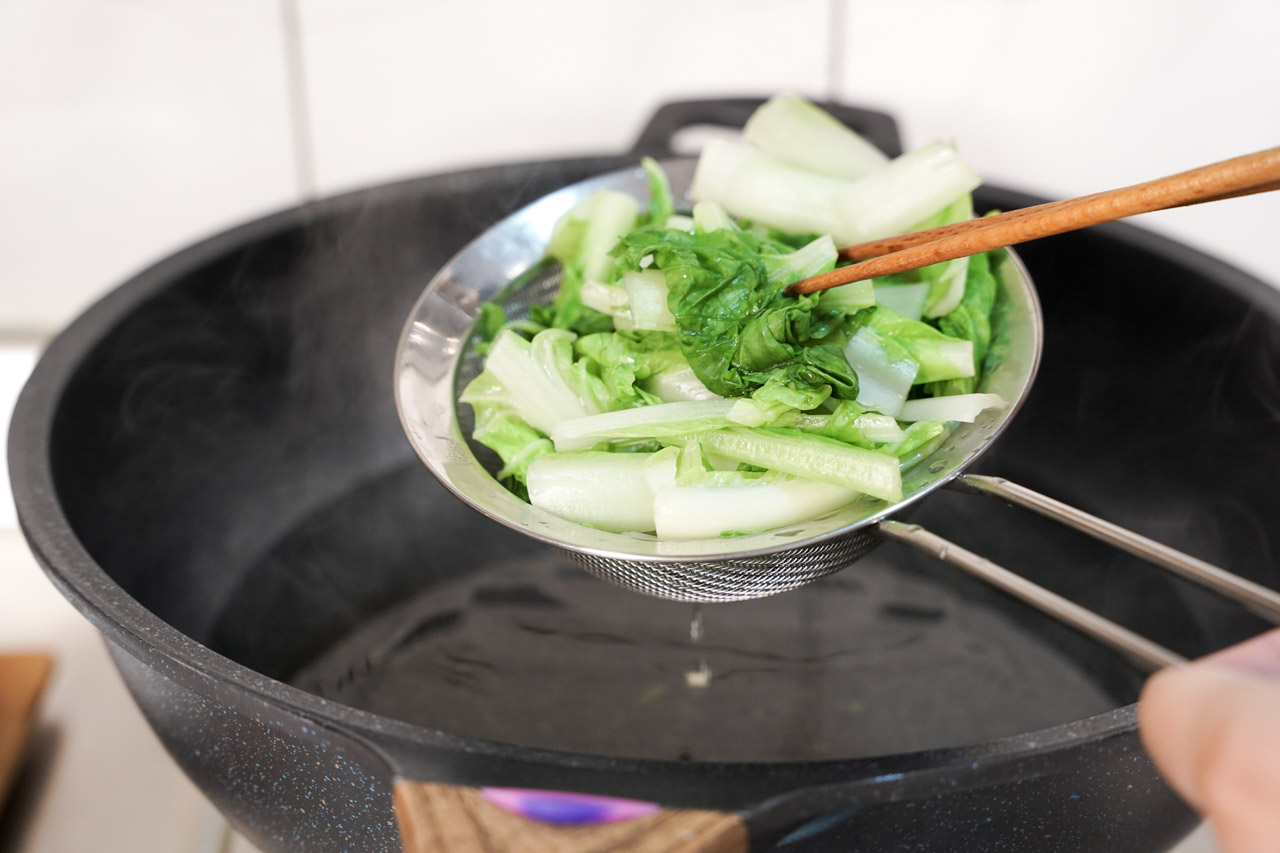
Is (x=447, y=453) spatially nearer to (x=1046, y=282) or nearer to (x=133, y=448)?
(x=133, y=448)

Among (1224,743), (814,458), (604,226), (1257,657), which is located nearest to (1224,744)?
(1224,743)

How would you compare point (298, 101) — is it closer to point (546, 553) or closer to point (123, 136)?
point (123, 136)

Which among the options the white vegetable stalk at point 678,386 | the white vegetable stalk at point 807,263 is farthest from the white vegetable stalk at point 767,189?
the white vegetable stalk at point 678,386

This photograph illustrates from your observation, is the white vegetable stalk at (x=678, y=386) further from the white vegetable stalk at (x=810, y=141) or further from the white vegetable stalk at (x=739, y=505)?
the white vegetable stalk at (x=810, y=141)

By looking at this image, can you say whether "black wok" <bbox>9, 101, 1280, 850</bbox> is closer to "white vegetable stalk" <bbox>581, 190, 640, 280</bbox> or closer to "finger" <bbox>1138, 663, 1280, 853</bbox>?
"white vegetable stalk" <bbox>581, 190, 640, 280</bbox>

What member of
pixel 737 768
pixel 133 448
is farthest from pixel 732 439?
pixel 133 448

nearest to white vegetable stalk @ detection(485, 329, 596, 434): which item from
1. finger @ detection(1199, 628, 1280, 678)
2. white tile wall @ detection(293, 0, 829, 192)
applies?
finger @ detection(1199, 628, 1280, 678)
